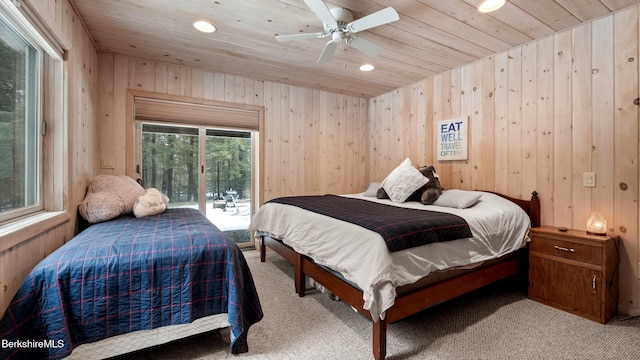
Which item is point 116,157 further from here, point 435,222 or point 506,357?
point 506,357

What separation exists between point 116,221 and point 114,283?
1.01 meters

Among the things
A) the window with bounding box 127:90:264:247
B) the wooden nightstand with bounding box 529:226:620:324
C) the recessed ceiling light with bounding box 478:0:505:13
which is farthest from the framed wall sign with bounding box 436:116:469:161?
the window with bounding box 127:90:264:247

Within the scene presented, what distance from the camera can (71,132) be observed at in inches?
78.7

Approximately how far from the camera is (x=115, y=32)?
99.7 inches

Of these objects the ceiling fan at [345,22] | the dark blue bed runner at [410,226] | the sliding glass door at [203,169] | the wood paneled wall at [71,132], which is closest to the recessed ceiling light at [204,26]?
the ceiling fan at [345,22]

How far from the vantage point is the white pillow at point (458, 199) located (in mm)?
2570

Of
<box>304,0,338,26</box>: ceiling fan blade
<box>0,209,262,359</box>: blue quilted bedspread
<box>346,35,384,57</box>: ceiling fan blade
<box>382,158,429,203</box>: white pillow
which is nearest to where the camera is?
<box>0,209,262,359</box>: blue quilted bedspread

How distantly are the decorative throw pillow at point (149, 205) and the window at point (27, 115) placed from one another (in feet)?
1.76

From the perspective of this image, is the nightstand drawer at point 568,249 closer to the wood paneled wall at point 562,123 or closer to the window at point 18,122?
the wood paneled wall at point 562,123

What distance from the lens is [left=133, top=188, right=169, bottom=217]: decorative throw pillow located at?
7.70ft

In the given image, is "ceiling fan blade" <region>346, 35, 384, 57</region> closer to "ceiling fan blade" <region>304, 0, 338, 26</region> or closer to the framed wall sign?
"ceiling fan blade" <region>304, 0, 338, 26</region>

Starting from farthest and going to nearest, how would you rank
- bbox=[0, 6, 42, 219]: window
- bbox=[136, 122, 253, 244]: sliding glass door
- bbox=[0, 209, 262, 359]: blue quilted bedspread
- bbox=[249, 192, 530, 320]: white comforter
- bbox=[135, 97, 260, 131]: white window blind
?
bbox=[136, 122, 253, 244]: sliding glass door < bbox=[135, 97, 260, 131]: white window blind < bbox=[249, 192, 530, 320]: white comforter < bbox=[0, 6, 42, 219]: window < bbox=[0, 209, 262, 359]: blue quilted bedspread

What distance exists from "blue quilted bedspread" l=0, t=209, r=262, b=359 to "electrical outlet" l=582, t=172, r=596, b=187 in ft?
9.16

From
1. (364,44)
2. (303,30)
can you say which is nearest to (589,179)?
(364,44)
